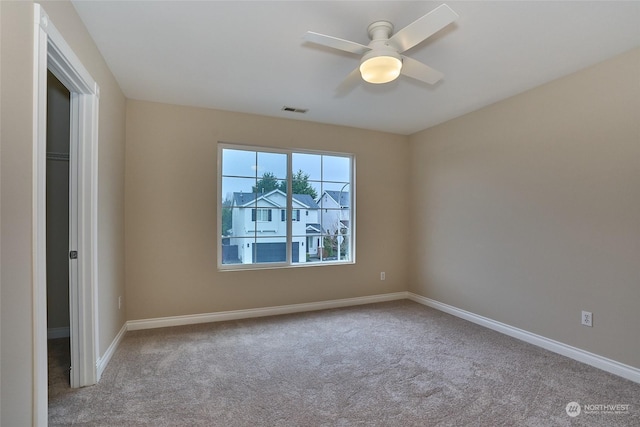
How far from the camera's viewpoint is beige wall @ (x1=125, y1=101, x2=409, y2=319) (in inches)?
132

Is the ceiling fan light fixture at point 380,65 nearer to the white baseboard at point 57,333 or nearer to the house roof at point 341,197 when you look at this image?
the house roof at point 341,197

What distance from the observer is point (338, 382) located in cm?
231

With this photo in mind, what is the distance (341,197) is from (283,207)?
868 millimetres

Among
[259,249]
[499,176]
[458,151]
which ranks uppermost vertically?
[458,151]

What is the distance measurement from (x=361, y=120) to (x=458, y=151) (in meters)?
1.27

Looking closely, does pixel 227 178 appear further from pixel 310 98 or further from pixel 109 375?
pixel 109 375

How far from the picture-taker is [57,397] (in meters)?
2.08

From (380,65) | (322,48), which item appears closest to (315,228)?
(322,48)

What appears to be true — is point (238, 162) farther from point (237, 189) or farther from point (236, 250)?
point (236, 250)

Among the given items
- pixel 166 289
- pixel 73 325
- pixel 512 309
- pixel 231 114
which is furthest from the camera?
pixel 231 114

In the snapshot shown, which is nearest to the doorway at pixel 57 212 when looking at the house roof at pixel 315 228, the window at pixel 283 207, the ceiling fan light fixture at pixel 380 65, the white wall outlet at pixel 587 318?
the window at pixel 283 207

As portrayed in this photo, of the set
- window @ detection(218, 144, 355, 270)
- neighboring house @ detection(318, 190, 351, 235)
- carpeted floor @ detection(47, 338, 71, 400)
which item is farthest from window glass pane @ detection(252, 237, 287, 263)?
carpeted floor @ detection(47, 338, 71, 400)

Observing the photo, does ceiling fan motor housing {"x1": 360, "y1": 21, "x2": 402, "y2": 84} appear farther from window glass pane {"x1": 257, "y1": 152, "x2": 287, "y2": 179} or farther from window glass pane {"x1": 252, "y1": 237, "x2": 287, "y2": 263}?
window glass pane {"x1": 252, "y1": 237, "x2": 287, "y2": 263}

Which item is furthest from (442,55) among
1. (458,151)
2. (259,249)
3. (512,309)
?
(259,249)
